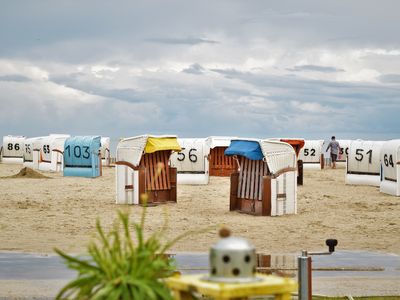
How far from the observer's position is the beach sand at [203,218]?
18047 millimetres

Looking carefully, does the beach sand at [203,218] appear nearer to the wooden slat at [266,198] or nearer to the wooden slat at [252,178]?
the wooden slat at [266,198]

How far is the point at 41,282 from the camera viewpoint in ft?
41.7

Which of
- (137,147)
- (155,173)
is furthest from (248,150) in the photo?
(155,173)

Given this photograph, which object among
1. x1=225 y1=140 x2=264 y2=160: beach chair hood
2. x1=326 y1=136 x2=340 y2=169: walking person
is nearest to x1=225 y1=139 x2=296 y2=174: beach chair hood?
x1=225 y1=140 x2=264 y2=160: beach chair hood

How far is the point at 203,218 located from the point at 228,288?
1800 centimetres

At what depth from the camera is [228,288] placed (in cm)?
497

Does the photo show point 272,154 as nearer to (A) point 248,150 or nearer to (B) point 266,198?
(A) point 248,150

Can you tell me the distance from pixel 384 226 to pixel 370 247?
4.01 metres

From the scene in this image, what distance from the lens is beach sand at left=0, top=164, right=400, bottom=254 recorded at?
1805 cm

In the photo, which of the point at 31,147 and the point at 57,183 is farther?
the point at 31,147

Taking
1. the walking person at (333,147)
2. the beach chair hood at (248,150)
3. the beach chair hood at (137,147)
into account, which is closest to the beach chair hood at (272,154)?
the beach chair hood at (248,150)

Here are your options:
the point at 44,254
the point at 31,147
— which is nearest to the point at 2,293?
the point at 44,254

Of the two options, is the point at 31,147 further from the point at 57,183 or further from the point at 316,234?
the point at 316,234

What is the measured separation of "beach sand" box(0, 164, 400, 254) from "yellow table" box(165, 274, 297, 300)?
7957mm
